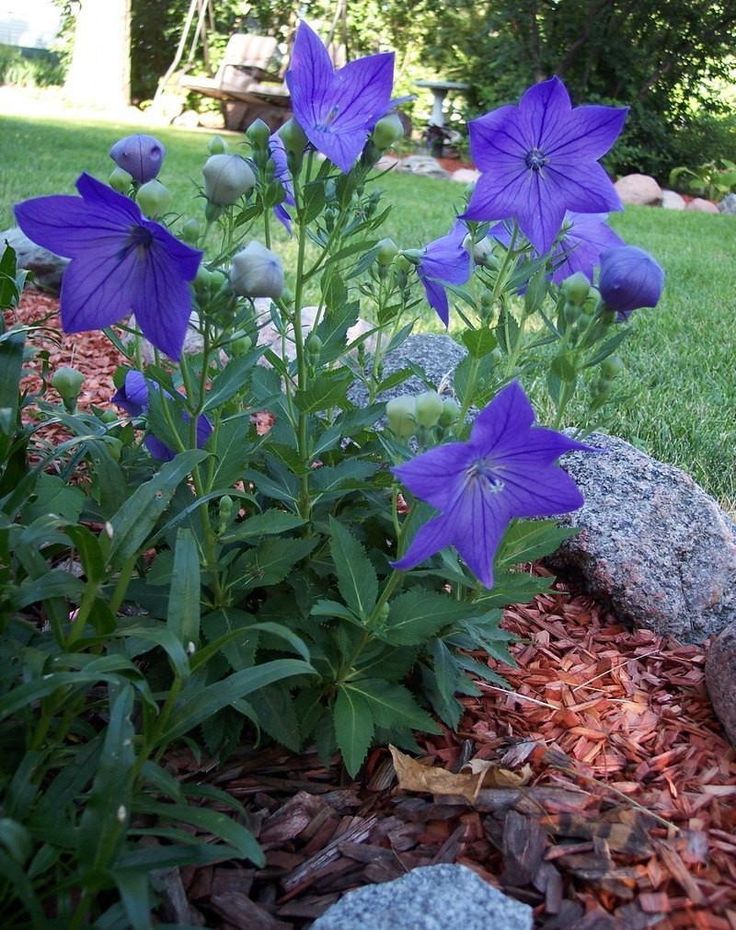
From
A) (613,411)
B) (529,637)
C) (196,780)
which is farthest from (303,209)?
(613,411)

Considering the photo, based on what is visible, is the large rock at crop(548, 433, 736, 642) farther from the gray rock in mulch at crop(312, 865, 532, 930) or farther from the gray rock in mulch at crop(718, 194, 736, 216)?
the gray rock in mulch at crop(718, 194, 736, 216)

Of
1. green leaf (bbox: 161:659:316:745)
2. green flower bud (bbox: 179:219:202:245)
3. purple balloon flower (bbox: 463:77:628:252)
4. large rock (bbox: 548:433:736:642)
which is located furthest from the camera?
large rock (bbox: 548:433:736:642)

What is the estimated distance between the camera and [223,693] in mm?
1391

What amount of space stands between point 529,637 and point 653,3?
14.4 metres

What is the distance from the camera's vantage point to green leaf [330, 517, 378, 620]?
161cm

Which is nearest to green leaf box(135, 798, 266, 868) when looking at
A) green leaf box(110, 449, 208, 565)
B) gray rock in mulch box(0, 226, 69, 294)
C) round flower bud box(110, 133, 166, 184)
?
green leaf box(110, 449, 208, 565)

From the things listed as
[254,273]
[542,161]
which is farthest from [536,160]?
[254,273]

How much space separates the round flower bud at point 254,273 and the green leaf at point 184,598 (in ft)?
1.28

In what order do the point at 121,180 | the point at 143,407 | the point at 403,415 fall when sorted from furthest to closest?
the point at 143,407, the point at 121,180, the point at 403,415

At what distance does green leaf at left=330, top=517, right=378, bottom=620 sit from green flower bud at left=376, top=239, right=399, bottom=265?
0.65m

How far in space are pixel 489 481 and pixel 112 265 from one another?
65 centimetres

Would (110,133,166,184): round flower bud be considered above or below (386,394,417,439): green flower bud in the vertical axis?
above

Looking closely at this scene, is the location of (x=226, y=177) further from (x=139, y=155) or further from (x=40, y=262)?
(x=40, y=262)

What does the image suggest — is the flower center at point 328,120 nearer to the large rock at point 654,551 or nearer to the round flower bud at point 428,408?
the round flower bud at point 428,408
